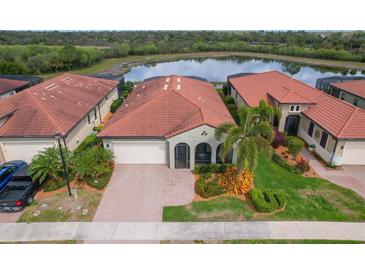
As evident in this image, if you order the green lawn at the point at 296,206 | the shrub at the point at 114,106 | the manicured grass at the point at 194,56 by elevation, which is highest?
the manicured grass at the point at 194,56

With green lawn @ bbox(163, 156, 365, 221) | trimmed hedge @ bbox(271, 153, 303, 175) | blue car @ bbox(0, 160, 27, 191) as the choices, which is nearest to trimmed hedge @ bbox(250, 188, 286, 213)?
green lawn @ bbox(163, 156, 365, 221)

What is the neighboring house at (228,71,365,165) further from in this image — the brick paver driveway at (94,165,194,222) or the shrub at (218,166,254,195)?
the brick paver driveway at (94,165,194,222)

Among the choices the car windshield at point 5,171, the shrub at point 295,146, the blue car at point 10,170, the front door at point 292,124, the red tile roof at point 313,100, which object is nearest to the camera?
the blue car at point 10,170

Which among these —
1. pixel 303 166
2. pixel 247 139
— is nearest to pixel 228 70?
pixel 303 166

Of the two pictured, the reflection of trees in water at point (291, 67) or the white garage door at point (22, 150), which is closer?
the white garage door at point (22, 150)

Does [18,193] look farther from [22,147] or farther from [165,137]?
[165,137]

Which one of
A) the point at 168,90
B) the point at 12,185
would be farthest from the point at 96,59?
the point at 12,185

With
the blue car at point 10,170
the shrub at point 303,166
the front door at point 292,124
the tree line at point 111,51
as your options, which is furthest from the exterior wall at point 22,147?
the tree line at point 111,51

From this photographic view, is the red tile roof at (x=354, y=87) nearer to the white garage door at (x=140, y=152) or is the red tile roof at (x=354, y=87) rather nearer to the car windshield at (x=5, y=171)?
the white garage door at (x=140, y=152)

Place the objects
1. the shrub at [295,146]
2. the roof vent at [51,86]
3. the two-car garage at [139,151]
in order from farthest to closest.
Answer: the roof vent at [51,86], the shrub at [295,146], the two-car garage at [139,151]
